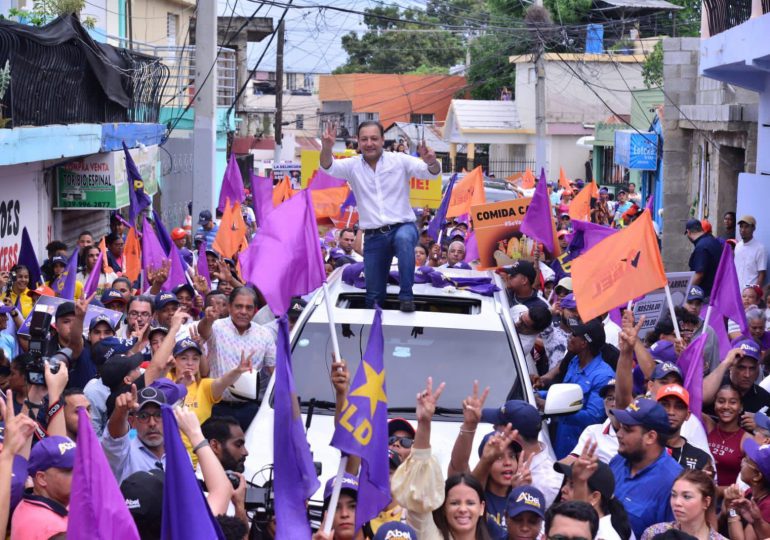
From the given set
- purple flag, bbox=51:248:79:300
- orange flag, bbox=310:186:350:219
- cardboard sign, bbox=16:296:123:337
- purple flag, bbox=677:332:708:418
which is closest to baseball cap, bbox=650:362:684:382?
purple flag, bbox=677:332:708:418

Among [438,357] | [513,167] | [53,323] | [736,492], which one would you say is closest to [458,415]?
[438,357]

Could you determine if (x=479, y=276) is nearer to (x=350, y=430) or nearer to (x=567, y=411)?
(x=567, y=411)

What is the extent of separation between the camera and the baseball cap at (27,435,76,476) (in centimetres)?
518

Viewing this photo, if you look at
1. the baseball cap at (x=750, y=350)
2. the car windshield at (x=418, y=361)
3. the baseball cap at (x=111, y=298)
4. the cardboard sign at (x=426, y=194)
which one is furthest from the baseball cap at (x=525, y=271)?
the cardboard sign at (x=426, y=194)

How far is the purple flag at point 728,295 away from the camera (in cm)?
957

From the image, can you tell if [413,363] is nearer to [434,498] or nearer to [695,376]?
[695,376]

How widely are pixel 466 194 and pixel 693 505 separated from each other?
11.7 m

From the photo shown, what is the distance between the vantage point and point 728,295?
9672 mm

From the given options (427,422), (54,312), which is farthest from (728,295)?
(54,312)

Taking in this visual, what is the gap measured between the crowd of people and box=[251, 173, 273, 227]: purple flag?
4176mm

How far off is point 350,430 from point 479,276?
3.41m

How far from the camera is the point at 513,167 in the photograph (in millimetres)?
51500

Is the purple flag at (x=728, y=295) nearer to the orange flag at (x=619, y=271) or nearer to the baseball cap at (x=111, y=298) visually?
the orange flag at (x=619, y=271)

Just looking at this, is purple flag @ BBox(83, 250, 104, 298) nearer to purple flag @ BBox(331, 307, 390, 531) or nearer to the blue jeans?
the blue jeans
